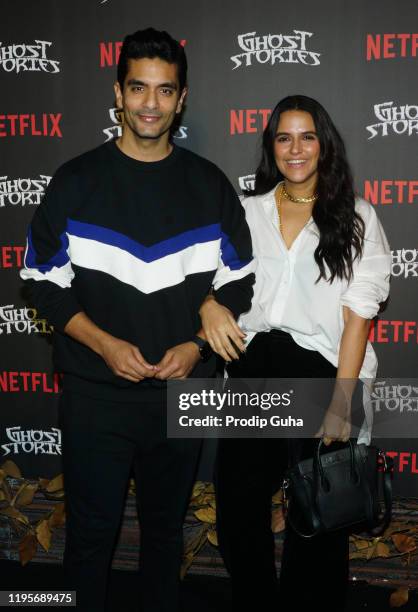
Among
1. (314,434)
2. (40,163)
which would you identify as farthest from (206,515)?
(40,163)

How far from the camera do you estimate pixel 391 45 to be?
2678 mm

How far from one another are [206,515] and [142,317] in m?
1.17

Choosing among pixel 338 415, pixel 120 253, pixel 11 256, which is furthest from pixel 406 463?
pixel 11 256

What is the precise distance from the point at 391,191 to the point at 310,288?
92cm

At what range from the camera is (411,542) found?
2535 millimetres

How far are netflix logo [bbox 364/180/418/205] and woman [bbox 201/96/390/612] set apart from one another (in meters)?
0.68

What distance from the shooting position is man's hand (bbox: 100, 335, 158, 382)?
5.56 feet

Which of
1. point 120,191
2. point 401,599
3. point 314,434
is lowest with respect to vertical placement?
point 401,599

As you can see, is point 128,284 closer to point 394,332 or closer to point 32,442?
point 394,332

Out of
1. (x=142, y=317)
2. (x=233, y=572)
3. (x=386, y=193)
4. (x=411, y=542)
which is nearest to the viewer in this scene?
(x=142, y=317)

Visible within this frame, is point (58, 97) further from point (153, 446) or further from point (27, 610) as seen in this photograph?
point (27, 610)

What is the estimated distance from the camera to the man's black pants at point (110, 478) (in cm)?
183

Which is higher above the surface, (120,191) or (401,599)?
(120,191)

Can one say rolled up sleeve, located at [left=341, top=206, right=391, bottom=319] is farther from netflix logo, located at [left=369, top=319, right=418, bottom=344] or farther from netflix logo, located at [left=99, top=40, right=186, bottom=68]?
netflix logo, located at [left=99, top=40, right=186, bottom=68]
